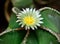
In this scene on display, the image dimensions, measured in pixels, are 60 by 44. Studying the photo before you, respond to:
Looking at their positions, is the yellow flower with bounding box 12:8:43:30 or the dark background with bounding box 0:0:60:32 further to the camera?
the dark background with bounding box 0:0:60:32

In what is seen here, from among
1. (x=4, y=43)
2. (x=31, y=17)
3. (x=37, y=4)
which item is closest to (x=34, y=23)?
(x=31, y=17)

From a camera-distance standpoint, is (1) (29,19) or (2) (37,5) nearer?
(1) (29,19)

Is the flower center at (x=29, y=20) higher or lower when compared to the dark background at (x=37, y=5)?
higher

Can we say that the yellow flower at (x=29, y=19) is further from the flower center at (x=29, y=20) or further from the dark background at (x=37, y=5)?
the dark background at (x=37, y=5)

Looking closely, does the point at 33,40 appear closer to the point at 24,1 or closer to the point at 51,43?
the point at 51,43

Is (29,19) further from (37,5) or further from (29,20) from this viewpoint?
(37,5)

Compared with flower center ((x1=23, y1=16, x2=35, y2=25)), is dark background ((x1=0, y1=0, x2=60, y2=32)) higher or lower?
lower

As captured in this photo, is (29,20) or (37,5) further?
(37,5)

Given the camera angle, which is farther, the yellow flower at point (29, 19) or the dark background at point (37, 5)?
the dark background at point (37, 5)

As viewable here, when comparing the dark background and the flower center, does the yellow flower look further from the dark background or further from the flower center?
the dark background

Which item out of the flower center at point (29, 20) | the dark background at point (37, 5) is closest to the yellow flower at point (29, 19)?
the flower center at point (29, 20)

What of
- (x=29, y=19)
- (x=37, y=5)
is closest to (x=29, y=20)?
(x=29, y=19)

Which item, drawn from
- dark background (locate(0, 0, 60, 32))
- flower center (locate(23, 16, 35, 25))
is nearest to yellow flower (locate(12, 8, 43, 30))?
flower center (locate(23, 16, 35, 25))
